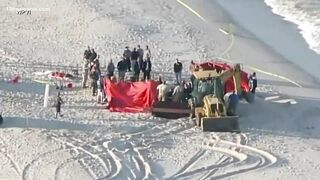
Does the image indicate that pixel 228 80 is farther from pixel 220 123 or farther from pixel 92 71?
pixel 92 71

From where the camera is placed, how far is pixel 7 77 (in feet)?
89.3

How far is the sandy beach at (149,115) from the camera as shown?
860 inches

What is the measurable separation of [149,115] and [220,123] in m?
2.15

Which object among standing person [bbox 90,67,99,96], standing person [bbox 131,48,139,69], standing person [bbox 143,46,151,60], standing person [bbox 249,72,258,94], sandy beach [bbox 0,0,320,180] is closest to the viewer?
sandy beach [bbox 0,0,320,180]

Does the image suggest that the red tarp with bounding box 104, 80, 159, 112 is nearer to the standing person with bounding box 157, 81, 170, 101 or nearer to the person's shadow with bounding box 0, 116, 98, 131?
the standing person with bounding box 157, 81, 170, 101

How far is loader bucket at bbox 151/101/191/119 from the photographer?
2448 centimetres

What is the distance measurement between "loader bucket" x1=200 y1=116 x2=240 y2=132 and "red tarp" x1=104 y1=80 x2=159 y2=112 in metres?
1.93

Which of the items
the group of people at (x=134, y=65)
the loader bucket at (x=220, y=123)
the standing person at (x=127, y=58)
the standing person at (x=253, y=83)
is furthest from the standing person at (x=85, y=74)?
the standing person at (x=253, y=83)

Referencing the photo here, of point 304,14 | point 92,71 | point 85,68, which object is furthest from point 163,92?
point 304,14

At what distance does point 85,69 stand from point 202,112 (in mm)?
4313

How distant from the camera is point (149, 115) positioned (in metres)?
24.7

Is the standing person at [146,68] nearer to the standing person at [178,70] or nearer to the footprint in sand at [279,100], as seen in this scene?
the standing person at [178,70]

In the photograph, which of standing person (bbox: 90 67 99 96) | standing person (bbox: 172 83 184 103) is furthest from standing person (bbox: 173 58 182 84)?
standing person (bbox: 90 67 99 96)

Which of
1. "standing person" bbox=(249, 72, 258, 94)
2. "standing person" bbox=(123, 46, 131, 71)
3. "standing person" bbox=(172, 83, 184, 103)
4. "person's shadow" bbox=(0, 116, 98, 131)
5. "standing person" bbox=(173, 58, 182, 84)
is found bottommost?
"person's shadow" bbox=(0, 116, 98, 131)
